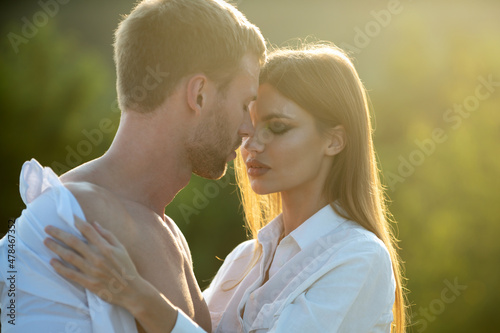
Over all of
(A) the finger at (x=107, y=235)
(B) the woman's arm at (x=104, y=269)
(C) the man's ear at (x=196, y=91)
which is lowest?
(B) the woman's arm at (x=104, y=269)

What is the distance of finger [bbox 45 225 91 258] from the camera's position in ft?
7.29

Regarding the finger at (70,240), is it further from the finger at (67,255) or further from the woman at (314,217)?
the woman at (314,217)

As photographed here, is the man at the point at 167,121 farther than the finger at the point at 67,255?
Yes

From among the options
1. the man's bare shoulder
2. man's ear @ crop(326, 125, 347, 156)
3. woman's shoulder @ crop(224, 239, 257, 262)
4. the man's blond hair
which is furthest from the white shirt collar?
the man's bare shoulder

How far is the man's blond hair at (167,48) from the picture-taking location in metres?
2.65

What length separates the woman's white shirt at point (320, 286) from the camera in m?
2.84

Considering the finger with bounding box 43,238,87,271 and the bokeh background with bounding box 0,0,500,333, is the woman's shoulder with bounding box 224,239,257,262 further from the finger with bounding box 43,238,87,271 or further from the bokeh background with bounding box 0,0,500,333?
the bokeh background with bounding box 0,0,500,333

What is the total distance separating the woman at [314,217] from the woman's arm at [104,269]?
761mm

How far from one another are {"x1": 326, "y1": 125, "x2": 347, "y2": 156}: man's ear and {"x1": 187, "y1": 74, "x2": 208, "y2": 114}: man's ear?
908 mm

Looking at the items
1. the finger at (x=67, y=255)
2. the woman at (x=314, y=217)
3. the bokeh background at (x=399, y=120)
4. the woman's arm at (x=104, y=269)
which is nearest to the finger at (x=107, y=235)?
the woman's arm at (x=104, y=269)

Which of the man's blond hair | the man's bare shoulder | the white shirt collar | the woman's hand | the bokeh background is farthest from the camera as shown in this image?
the bokeh background

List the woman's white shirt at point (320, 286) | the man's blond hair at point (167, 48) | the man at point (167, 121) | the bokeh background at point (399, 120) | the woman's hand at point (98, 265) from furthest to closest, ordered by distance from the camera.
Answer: the bokeh background at point (399, 120)
the woman's white shirt at point (320, 286)
the man's blond hair at point (167, 48)
the man at point (167, 121)
the woman's hand at point (98, 265)

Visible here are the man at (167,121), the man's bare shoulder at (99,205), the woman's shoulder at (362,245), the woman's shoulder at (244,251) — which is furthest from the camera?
the woman's shoulder at (244,251)

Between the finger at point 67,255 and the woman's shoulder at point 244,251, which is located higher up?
the finger at point 67,255
